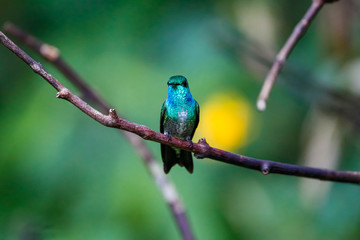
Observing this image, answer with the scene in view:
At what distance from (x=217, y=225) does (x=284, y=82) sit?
1.02 metres

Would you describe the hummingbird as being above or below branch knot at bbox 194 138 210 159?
above

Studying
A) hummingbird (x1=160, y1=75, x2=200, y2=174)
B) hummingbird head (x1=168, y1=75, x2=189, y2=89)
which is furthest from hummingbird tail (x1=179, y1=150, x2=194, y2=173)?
hummingbird head (x1=168, y1=75, x2=189, y2=89)

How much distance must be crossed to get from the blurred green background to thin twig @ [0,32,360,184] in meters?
1.28

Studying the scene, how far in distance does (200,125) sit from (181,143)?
1.80 m

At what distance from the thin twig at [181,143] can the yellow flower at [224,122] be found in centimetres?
168

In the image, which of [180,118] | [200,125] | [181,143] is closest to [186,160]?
[180,118]

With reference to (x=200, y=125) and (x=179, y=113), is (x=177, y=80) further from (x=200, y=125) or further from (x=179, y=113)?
(x=200, y=125)

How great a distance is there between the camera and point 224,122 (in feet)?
10.5

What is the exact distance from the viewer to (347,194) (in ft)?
10.6

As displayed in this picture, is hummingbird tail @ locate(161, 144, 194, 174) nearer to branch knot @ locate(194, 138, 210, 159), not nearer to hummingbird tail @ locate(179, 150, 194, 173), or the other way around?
hummingbird tail @ locate(179, 150, 194, 173)

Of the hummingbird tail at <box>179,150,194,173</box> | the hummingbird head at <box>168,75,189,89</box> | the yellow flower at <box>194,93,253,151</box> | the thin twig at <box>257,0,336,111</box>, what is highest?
the yellow flower at <box>194,93,253,151</box>

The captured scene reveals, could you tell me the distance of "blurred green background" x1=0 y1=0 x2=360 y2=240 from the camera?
2.89m

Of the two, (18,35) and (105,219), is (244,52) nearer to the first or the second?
(105,219)

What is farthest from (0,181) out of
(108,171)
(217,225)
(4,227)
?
(217,225)
